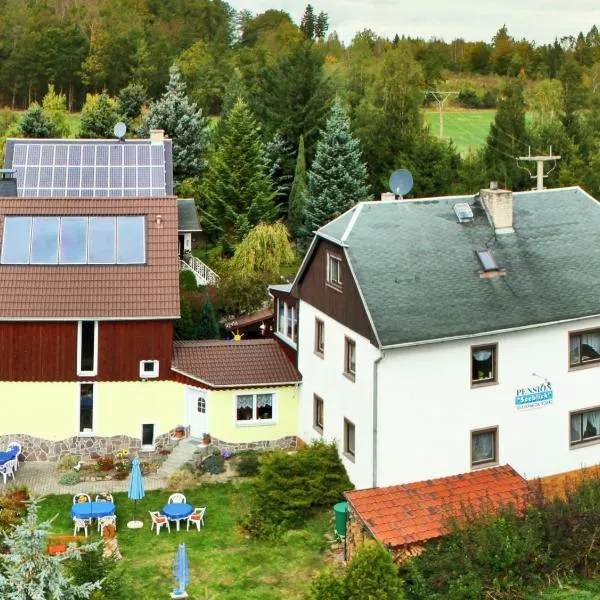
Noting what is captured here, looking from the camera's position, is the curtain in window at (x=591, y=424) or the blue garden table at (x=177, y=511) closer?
the blue garden table at (x=177, y=511)

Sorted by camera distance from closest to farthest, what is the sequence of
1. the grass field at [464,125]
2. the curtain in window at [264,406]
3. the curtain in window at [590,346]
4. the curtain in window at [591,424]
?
1. the curtain in window at [590,346]
2. the curtain in window at [591,424]
3. the curtain in window at [264,406]
4. the grass field at [464,125]

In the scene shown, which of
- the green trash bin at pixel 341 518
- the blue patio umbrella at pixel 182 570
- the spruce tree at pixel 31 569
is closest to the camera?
the spruce tree at pixel 31 569

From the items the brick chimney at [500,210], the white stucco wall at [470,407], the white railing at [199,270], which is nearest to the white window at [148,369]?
the white stucco wall at [470,407]

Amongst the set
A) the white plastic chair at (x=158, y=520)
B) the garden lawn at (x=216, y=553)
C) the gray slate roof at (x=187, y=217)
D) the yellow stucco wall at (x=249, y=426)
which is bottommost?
the garden lawn at (x=216, y=553)

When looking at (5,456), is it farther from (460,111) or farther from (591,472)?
(460,111)

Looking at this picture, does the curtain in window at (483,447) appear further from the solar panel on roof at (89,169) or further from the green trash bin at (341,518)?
the solar panel on roof at (89,169)

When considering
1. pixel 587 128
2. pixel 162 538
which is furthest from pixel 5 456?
pixel 587 128

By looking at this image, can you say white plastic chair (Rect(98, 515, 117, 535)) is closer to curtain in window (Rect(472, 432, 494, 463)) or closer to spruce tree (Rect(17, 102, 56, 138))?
curtain in window (Rect(472, 432, 494, 463))
